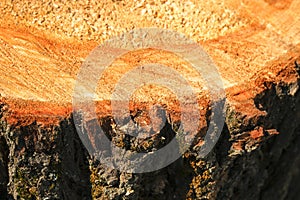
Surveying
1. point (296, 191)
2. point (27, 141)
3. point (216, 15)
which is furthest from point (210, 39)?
point (296, 191)

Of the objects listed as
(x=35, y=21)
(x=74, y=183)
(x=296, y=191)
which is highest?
(x=35, y=21)

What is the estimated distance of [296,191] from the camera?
3537 mm

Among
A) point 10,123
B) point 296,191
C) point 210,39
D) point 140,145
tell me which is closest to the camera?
point 10,123

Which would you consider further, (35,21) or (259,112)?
(35,21)

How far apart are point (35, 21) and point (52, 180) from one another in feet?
2.58

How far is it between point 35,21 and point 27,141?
2.27ft

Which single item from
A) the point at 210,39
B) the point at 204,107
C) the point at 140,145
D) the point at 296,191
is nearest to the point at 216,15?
the point at 210,39

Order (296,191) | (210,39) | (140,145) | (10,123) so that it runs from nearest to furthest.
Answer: (10,123)
(140,145)
(210,39)
(296,191)

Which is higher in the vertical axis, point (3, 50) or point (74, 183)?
point (3, 50)

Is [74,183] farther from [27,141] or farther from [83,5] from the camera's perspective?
[83,5]

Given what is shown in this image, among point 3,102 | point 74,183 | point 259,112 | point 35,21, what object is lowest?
point 74,183

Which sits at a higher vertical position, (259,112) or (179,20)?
(179,20)

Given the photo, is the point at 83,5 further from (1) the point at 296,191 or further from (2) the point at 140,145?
(1) the point at 296,191

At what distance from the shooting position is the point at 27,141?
82.7 inches
